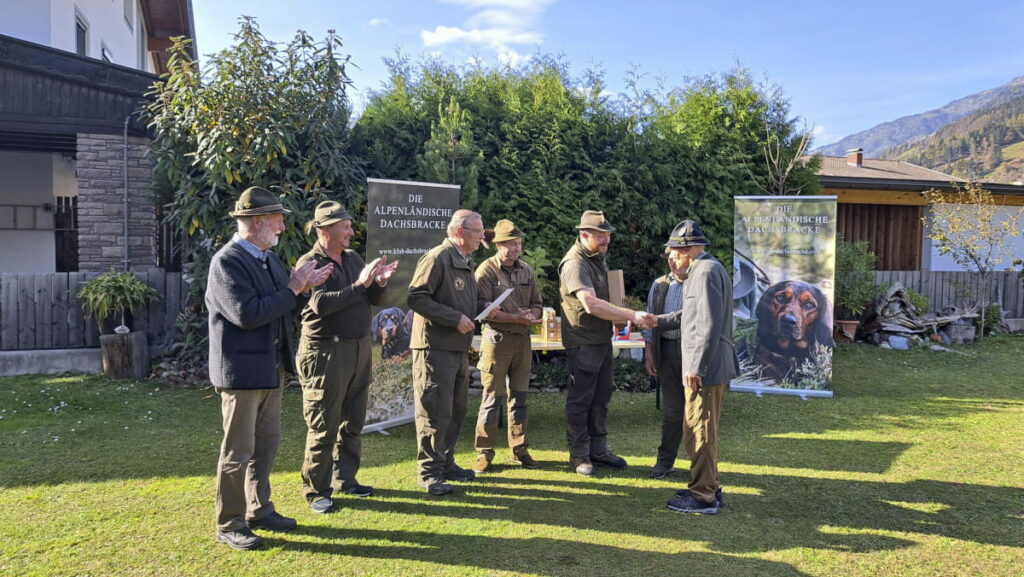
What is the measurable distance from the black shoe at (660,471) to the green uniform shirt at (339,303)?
8.12ft

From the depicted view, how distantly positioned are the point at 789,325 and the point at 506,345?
4652 millimetres

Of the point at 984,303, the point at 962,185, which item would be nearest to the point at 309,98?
the point at 984,303

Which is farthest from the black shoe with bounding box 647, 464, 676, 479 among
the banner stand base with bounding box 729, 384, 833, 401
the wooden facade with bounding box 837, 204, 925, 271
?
the wooden facade with bounding box 837, 204, 925, 271

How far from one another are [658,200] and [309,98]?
5375mm

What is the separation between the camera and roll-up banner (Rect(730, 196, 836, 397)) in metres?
8.17

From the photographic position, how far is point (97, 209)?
9.74m

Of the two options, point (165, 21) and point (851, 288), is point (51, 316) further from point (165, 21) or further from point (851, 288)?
point (165, 21)

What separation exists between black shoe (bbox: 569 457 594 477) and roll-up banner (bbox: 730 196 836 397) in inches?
152

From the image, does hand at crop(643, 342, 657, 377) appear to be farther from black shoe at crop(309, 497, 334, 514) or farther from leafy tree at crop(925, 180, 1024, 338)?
leafy tree at crop(925, 180, 1024, 338)

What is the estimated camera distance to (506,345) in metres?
5.32

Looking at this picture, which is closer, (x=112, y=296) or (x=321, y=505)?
(x=321, y=505)

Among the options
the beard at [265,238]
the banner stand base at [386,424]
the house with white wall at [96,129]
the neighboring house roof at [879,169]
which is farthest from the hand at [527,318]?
the neighboring house roof at [879,169]

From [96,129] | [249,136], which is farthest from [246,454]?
[96,129]

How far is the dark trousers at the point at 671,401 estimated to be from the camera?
17.0 feet
